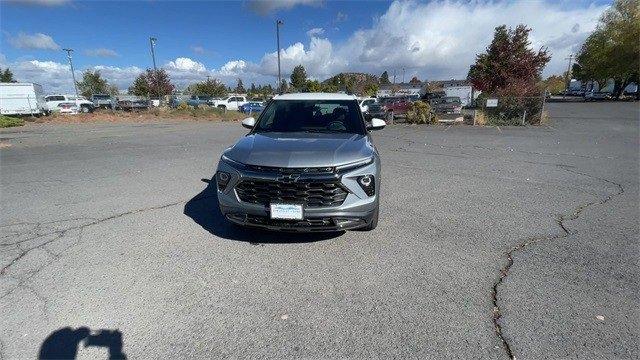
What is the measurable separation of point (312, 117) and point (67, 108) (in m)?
31.0

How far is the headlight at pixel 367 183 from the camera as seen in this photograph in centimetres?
334

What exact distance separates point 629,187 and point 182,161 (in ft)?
30.8

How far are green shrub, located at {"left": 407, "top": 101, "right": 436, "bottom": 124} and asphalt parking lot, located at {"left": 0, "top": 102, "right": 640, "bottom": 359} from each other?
43.5ft

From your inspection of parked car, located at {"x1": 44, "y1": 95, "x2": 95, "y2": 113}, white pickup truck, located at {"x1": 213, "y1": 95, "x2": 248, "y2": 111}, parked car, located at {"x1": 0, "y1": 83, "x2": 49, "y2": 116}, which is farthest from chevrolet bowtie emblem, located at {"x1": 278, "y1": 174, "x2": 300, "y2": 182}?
white pickup truck, located at {"x1": 213, "y1": 95, "x2": 248, "y2": 111}

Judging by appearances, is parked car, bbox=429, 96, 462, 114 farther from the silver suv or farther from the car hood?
the silver suv

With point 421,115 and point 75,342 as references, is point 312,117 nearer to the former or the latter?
point 75,342

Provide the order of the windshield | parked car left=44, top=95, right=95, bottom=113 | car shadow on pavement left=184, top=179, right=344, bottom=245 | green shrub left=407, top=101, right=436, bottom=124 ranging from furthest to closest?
parked car left=44, top=95, right=95, bottom=113 < green shrub left=407, top=101, right=436, bottom=124 < the windshield < car shadow on pavement left=184, top=179, right=344, bottom=245

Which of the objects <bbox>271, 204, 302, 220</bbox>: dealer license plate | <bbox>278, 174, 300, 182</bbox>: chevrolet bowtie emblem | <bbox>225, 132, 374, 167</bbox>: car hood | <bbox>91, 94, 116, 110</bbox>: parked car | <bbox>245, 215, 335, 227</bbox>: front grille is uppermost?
<bbox>91, 94, 116, 110</bbox>: parked car

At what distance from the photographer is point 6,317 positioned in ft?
8.46

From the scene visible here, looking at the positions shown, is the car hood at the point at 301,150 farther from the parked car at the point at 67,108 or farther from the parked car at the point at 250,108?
the parked car at the point at 67,108

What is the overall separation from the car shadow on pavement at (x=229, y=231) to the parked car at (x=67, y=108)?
95.4 feet

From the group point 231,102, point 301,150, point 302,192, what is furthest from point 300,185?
point 231,102

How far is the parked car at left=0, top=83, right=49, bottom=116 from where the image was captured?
23391 mm

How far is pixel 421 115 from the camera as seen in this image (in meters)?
18.9
